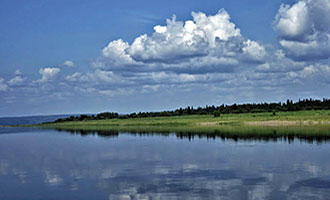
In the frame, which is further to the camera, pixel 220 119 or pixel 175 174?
pixel 220 119

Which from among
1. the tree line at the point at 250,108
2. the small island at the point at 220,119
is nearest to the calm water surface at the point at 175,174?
the small island at the point at 220,119

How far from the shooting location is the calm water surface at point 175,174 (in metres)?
28.0

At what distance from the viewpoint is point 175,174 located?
116 feet

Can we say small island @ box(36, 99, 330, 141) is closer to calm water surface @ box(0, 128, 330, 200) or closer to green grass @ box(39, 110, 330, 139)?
green grass @ box(39, 110, 330, 139)

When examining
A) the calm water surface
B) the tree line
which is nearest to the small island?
the tree line

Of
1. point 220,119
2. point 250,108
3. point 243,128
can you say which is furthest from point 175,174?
point 250,108

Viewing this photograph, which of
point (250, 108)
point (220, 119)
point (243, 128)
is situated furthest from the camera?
point (250, 108)

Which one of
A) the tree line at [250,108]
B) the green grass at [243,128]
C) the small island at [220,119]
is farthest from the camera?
the tree line at [250,108]

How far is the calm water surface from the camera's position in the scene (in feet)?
91.8

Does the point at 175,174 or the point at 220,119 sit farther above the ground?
the point at 220,119

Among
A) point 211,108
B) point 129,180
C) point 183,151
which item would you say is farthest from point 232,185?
point 211,108

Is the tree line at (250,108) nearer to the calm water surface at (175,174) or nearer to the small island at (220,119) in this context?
the small island at (220,119)

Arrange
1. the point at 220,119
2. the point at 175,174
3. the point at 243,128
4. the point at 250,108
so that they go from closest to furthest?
the point at 175,174 → the point at 243,128 → the point at 220,119 → the point at 250,108

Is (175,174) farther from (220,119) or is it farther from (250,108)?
(250,108)
